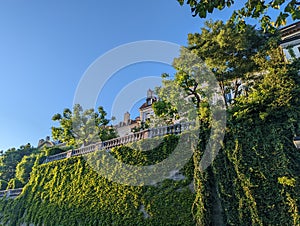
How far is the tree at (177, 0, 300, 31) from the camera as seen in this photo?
11.6 ft

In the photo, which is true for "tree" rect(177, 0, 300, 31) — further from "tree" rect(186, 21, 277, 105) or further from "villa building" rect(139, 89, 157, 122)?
"villa building" rect(139, 89, 157, 122)

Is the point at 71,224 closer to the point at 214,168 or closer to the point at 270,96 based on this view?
the point at 214,168

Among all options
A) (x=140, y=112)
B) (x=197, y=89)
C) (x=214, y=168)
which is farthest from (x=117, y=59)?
(x=140, y=112)

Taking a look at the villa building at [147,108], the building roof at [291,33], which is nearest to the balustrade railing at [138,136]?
the building roof at [291,33]

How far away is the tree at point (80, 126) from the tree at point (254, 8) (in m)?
14.5

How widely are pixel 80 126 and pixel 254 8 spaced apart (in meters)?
17.5

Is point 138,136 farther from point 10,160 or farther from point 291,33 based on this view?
point 10,160

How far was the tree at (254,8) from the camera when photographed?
3.53 m

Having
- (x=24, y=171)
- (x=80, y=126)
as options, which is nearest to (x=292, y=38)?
(x=80, y=126)

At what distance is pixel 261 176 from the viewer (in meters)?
6.75

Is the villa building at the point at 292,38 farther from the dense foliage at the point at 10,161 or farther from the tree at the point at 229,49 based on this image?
the dense foliage at the point at 10,161

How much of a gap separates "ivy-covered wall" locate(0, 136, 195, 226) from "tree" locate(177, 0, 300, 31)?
5936 mm

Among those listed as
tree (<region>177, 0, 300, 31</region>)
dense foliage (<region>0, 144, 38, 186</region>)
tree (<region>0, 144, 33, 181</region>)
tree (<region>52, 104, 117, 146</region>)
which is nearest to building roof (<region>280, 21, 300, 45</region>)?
tree (<region>177, 0, 300, 31</region>)

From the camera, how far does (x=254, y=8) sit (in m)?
4.05
